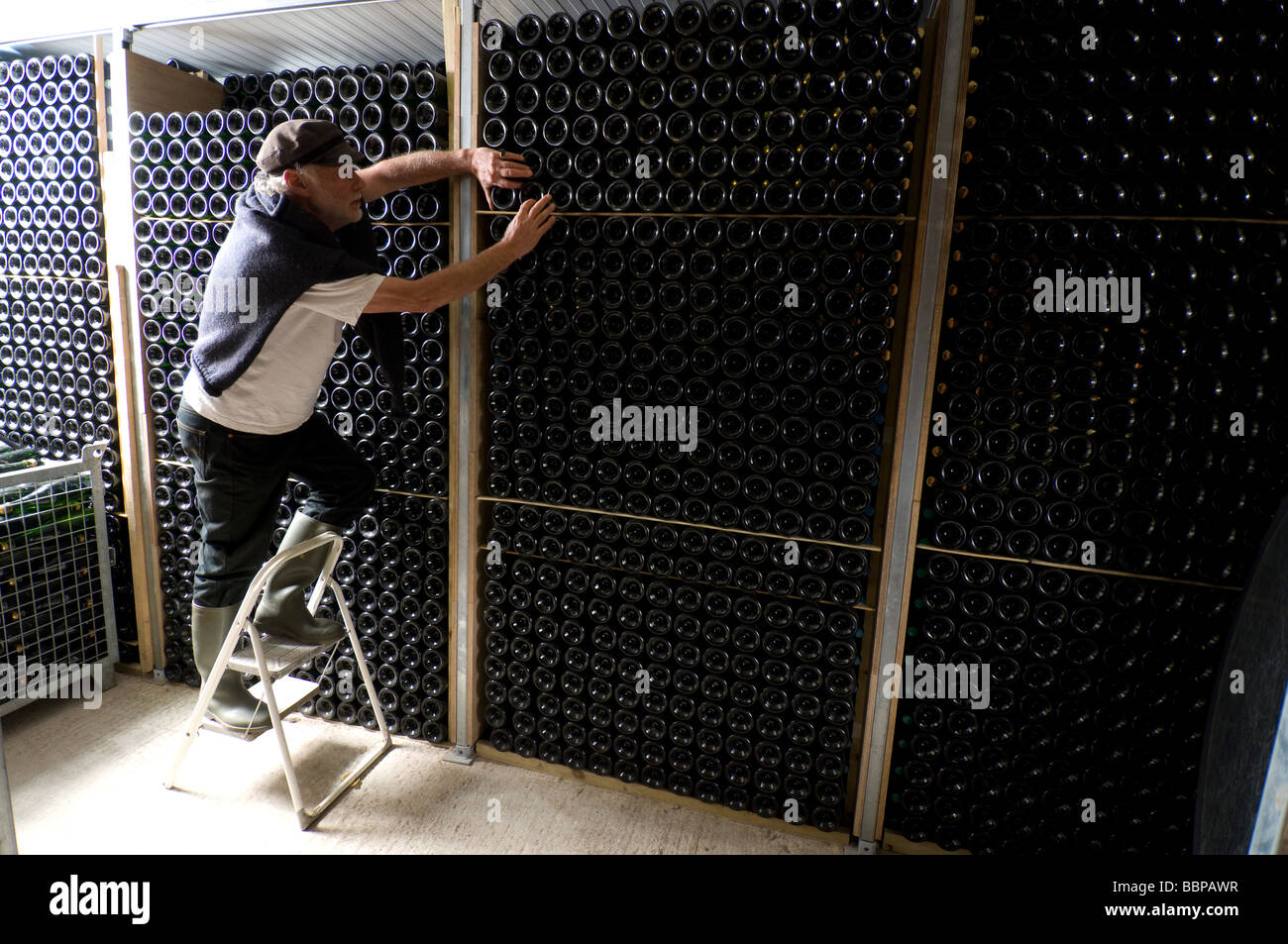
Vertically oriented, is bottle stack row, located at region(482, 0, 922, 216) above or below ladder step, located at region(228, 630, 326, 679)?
above

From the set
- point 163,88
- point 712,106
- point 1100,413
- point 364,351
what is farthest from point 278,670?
point 1100,413

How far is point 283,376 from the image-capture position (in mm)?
2449

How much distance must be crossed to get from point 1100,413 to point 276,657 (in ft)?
9.66

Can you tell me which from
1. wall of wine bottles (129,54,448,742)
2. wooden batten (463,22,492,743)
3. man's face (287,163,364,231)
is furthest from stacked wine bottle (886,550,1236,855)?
man's face (287,163,364,231)

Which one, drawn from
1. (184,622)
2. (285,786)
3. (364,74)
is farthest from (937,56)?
(184,622)

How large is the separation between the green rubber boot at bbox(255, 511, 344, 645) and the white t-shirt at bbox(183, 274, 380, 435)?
1.58ft

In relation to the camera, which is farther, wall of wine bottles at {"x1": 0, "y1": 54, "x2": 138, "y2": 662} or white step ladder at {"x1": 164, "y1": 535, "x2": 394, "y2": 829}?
wall of wine bottles at {"x1": 0, "y1": 54, "x2": 138, "y2": 662}

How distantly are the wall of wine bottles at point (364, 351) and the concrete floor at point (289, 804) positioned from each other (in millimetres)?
291

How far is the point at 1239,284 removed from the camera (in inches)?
76.8

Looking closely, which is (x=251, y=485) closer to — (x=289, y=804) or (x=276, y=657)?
(x=276, y=657)

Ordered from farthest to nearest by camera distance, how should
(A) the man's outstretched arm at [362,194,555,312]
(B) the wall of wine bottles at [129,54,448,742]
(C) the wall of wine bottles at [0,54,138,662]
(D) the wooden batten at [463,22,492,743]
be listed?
(C) the wall of wine bottles at [0,54,138,662], (B) the wall of wine bottles at [129,54,448,742], (D) the wooden batten at [463,22,492,743], (A) the man's outstretched arm at [362,194,555,312]

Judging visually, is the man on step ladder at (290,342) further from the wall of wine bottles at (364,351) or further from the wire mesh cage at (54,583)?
the wire mesh cage at (54,583)

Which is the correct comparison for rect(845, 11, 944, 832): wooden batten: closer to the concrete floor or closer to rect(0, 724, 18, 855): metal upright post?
Answer: the concrete floor

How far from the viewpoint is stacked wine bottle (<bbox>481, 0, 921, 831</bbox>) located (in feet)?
7.19
